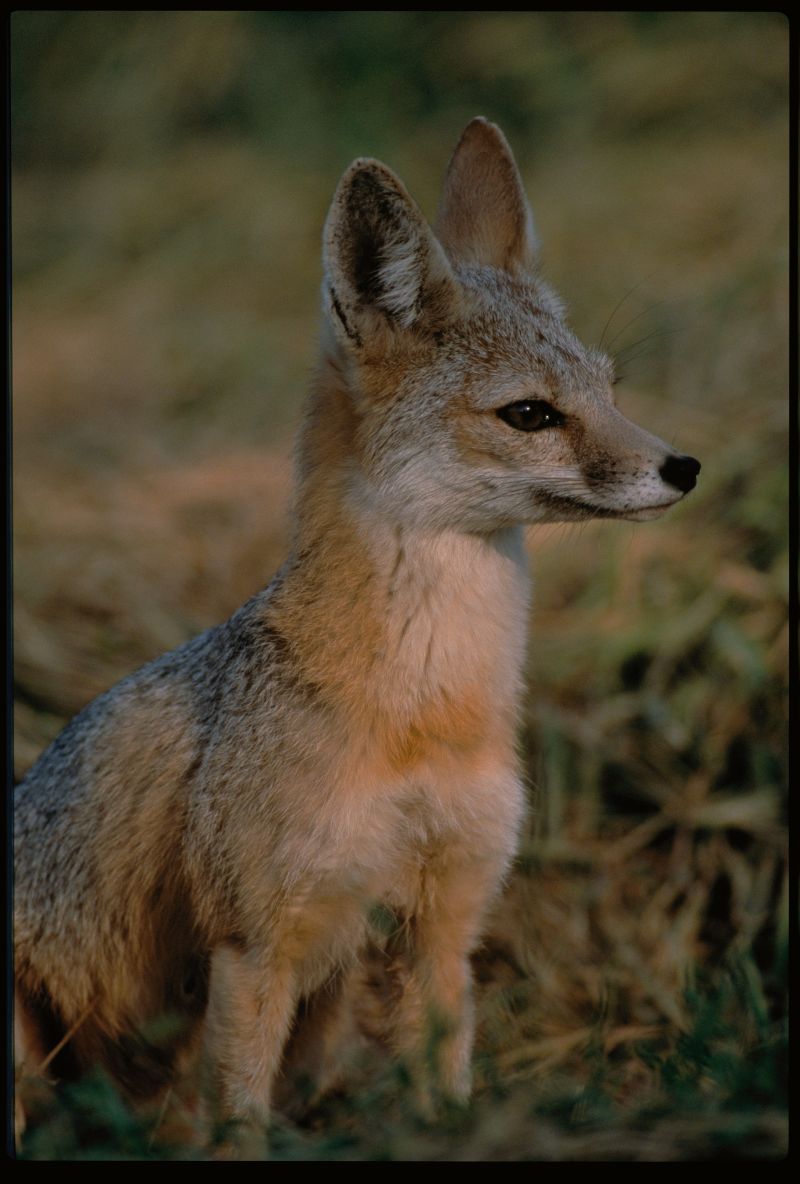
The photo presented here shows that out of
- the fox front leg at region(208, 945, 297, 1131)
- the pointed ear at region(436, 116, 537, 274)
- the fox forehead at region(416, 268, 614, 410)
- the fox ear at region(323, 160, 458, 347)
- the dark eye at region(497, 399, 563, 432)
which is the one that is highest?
the pointed ear at region(436, 116, 537, 274)

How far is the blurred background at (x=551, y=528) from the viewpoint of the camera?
409 cm

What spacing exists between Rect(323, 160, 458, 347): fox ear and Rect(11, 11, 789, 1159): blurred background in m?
0.39

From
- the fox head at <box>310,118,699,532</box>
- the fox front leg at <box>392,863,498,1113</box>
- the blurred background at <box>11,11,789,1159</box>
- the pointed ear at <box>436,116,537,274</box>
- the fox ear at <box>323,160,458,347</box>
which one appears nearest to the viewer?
the fox ear at <box>323,160,458,347</box>

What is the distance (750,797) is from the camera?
199 inches

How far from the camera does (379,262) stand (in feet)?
10.6

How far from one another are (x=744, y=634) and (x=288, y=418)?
351cm

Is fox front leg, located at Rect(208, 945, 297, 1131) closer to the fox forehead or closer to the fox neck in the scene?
the fox neck

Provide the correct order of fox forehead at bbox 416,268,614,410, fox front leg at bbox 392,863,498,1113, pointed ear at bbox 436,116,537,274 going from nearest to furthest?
fox forehead at bbox 416,268,614,410
fox front leg at bbox 392,863,498,1113
pointed ear at bbox 436,116,537,274

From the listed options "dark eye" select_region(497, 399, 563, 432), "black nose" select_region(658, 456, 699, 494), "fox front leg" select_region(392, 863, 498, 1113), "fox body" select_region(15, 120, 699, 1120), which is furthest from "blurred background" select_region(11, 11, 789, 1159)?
"black nose" select_region(658, 456, 699, 494)

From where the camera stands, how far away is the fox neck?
A: 3279mm

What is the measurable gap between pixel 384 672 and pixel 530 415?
0.76 metres
